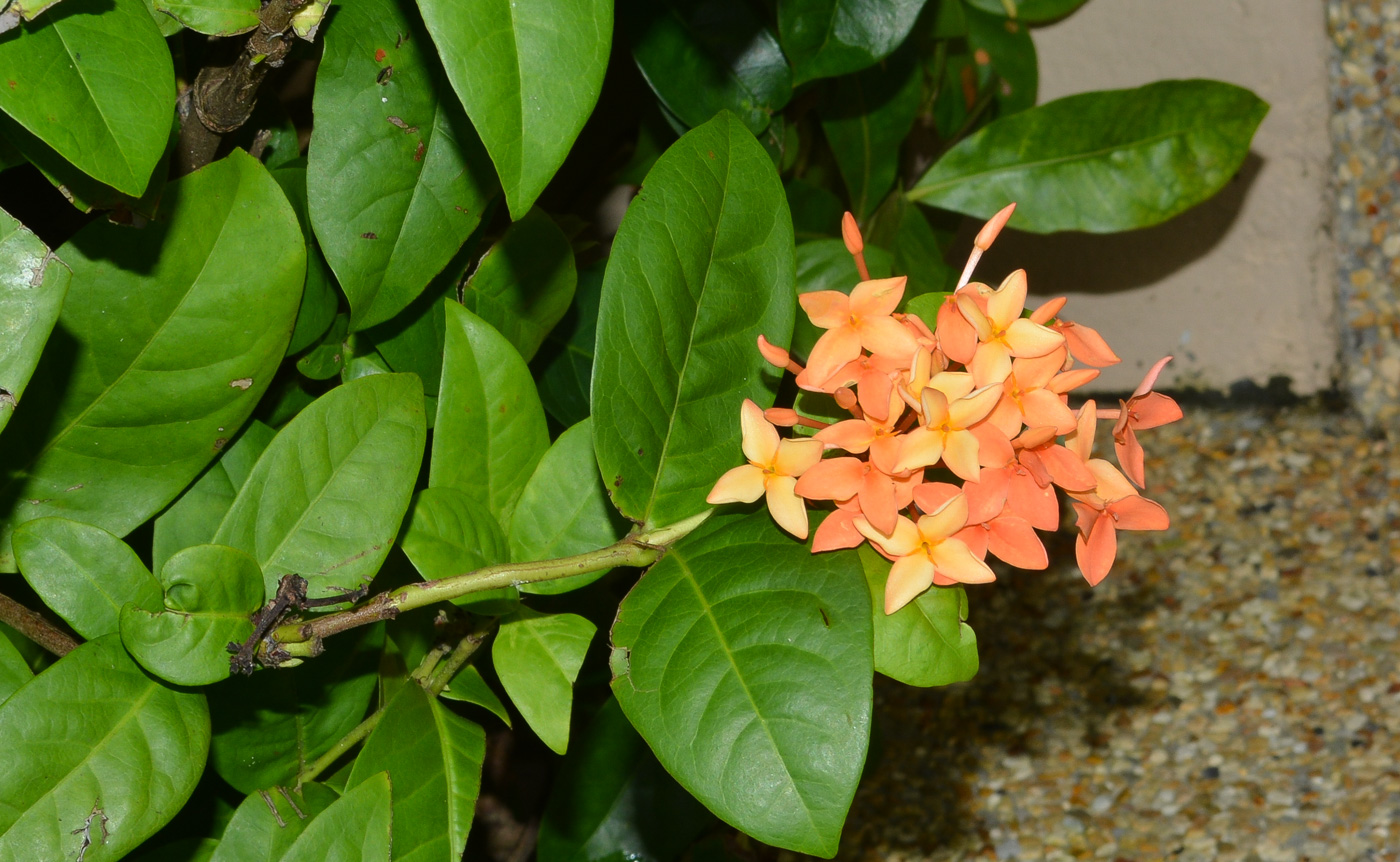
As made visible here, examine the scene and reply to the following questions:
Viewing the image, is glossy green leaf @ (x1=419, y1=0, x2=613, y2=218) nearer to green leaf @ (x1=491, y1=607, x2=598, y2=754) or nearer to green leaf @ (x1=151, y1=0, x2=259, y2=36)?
green leaf @ (x1=151, y1=0, x2=259, y2=36)

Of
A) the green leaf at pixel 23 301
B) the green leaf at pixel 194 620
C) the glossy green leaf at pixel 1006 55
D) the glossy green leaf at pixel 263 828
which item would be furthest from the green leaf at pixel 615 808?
the glossy green leaf at pixel 1006 55

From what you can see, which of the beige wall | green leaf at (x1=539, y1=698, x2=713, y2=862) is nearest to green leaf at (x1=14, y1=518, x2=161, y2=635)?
green leaf at (x1=539, y1=698, x2=713, y2=862)

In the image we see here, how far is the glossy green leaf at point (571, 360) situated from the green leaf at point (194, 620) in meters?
0.35

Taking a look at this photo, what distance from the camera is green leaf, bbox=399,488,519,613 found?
1.81 feet

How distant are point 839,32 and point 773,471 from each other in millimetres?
497

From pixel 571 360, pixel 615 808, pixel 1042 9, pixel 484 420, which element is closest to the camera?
pixel 484 420

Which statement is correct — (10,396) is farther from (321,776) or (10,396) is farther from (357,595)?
(321,776)

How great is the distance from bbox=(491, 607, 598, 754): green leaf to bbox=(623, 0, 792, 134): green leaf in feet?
1.45

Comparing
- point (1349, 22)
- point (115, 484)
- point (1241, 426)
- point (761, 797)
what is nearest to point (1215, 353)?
point (1241, 426)

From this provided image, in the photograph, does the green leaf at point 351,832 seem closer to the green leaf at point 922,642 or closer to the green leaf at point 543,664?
the green leaf at point 543,664

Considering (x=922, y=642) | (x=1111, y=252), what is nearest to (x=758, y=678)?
(x=922, y=642)

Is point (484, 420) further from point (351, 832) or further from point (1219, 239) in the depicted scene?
point (1219, 239)

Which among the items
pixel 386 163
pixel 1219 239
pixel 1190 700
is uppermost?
pixel 386 163

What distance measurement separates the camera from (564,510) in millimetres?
627
